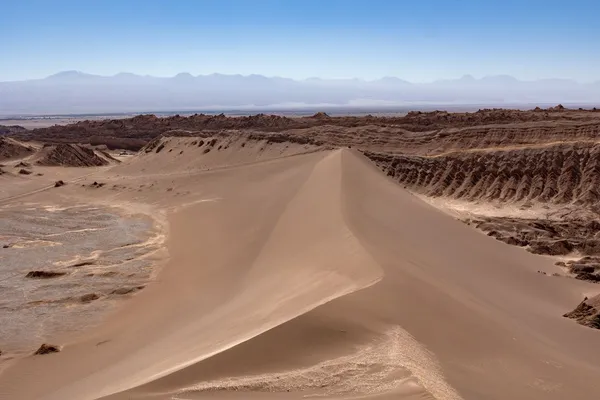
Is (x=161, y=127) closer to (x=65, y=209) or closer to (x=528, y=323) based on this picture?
(x=65, y=209)

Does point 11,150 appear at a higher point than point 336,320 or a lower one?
higher

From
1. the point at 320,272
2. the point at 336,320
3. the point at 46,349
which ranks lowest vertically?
the point at 46,349

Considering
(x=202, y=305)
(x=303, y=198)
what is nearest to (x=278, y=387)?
(x=202, y=305)

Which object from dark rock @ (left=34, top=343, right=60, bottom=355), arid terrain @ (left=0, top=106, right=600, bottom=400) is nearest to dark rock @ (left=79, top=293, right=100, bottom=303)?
arid terrain @ (left=0, top=106, right=600, bottom=400)

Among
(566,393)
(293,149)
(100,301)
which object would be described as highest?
(293,149)

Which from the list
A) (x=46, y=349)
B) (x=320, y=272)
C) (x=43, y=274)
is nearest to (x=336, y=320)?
(x=320, y=272)

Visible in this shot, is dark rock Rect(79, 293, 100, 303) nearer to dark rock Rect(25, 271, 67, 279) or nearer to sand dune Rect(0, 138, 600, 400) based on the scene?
sand dune Rect(0, 138, 600, 400)

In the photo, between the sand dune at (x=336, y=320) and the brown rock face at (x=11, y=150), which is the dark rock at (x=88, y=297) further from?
the brown rock face at (x=11, y=150)

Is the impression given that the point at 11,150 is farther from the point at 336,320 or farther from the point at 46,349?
the point at 336,320
